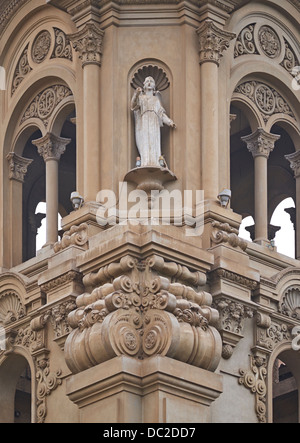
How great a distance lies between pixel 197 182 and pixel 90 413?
5.85 m

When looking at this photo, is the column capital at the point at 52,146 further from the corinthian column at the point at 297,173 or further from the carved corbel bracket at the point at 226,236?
the carved corbel bracket at the point at 226,236

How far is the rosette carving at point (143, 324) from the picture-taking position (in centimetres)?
4859

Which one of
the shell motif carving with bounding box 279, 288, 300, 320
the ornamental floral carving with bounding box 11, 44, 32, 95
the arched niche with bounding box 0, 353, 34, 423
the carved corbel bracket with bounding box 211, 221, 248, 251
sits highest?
the ornamental floral carving with bounding box 11, 44, 32, 95

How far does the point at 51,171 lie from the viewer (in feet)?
179

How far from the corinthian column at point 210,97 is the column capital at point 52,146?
4.08 meters

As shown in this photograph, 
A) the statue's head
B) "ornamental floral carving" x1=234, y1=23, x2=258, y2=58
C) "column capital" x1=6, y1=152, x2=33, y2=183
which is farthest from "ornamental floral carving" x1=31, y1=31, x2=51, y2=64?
"ornamental floral carving" x1=234, y1=23, x2=258, y2=58

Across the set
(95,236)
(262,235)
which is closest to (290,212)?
(262,235)

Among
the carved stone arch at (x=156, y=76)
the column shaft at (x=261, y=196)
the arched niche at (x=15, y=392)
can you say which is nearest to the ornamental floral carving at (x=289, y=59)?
the column shaft at (x=261, y=196)

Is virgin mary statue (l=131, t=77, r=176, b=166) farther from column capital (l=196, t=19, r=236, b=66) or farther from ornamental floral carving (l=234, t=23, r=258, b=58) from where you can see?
ornamental floral carving (l=234, t=23, r=258, b=58)

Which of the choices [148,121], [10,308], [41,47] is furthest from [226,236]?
[41,47]

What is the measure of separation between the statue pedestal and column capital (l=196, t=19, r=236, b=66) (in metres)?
7.50

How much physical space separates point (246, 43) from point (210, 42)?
2.09 m

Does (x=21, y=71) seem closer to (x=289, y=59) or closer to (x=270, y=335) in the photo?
Result: (x=289, y=59)

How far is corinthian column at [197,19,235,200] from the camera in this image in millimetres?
51750
